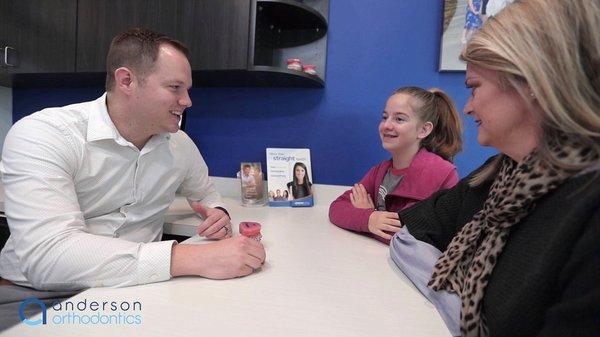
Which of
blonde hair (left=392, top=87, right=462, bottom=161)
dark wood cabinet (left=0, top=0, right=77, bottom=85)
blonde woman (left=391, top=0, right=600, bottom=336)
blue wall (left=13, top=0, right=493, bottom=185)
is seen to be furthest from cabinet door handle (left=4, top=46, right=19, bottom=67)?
blonde woman (left=391, top=0, right=600, bottom=336)

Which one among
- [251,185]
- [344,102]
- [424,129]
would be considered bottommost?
[251,185]

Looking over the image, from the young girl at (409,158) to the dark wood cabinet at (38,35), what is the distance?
1.47m

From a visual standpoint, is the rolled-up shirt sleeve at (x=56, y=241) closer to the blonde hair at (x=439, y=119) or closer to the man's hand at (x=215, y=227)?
the man's hand at (x=215, y=227)

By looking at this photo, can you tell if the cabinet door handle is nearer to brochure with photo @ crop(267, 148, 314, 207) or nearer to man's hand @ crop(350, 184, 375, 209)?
brochure with photo @ crop(267, 148, 314, 207)

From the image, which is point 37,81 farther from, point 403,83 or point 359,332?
point 359,332

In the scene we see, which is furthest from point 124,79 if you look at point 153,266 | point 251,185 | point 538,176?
point 538,176

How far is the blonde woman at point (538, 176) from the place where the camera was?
443 millimetres

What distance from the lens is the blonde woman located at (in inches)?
17.4

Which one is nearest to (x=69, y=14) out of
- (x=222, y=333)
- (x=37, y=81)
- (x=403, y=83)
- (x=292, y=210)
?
(x=37, y=81)

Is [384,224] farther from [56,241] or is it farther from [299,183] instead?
[56,241]

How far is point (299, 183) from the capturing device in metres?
1.62

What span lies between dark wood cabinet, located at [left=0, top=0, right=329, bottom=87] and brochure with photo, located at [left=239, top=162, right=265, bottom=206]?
44cm

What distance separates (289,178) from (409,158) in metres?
0.60

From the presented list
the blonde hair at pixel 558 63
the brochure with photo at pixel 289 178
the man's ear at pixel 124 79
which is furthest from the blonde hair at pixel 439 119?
the man's ear at pixel 124 79
